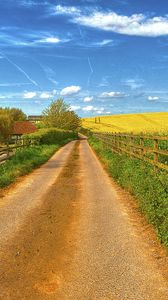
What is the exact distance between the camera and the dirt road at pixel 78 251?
5980 mm

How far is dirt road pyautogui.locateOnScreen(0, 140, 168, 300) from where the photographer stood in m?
5.98

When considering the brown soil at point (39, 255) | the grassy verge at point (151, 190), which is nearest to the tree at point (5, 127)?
the grassy verge at point (151, 190)

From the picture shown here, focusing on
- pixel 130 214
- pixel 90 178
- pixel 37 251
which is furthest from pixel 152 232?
pixel 90 178

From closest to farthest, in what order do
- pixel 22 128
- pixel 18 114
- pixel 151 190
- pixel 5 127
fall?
pixel 151 190
pixel 5 127
pixel 22 128
pixel 18 114

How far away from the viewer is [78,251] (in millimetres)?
7797

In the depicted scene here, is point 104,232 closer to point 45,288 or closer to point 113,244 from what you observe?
point 113,244

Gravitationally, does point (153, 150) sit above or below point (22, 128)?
below

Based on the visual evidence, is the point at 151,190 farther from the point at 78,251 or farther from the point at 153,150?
the point at 78,251

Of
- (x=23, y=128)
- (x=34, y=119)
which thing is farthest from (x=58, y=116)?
(x=34, y=119)

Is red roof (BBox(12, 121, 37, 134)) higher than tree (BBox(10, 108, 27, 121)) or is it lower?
lower

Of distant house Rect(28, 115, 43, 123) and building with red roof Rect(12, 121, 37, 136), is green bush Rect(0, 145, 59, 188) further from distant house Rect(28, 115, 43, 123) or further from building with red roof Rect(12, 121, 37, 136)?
distant house Rect(28, 115, 43, 123)

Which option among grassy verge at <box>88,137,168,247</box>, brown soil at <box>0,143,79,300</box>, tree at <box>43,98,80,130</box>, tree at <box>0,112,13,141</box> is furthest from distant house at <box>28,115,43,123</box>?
brown soil at <box>0,143,79,300</box>

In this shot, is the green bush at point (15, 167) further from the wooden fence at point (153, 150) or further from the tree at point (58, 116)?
the tree at point (58, 116)

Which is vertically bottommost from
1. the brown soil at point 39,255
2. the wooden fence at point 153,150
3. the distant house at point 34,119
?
the brown soil at point 39,255
